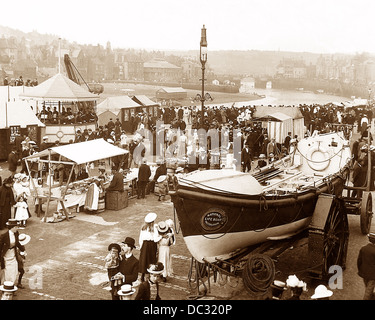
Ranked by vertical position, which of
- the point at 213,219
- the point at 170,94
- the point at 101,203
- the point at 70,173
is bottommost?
the point at 101,203

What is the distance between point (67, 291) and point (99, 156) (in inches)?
264

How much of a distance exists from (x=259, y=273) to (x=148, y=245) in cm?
230

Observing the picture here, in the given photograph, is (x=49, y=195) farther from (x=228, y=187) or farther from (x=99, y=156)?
(x=228, y=187)

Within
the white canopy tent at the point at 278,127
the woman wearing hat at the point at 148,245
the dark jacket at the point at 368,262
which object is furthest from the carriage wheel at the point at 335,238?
the white canopy tent at the point at 278,127

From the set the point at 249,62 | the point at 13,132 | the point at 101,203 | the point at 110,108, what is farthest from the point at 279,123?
the point at 249,62

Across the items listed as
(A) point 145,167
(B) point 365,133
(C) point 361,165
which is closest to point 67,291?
(A) point 145,167

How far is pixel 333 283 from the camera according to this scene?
9.40 m

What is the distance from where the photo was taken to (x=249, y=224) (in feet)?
29.1

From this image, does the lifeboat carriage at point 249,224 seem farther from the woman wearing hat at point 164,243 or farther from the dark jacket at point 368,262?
the dark jacket at point 368,262

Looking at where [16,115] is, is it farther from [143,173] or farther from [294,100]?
[294,100]

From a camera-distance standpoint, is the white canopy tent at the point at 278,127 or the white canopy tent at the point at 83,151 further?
the white canopy tent at the point at 278,127

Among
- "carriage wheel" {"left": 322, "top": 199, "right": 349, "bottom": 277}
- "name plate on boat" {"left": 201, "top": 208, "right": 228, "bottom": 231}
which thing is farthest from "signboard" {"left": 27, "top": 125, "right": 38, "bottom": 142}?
"carriage wheel" {"left": 322, "top": 199, "right": 349, "bottom": 277}

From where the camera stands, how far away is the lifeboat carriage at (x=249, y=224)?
839 centimetres

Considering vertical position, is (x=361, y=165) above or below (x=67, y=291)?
above
